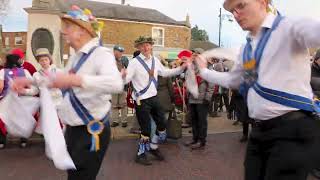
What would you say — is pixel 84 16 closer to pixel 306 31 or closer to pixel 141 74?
pixel 306 31

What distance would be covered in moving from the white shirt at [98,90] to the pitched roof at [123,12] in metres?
33.7

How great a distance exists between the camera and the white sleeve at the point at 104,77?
2.99m

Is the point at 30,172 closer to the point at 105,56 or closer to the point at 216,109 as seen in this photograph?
the point at 105,56

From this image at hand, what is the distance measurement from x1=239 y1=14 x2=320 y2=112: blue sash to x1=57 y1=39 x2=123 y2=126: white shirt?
0.92 meters

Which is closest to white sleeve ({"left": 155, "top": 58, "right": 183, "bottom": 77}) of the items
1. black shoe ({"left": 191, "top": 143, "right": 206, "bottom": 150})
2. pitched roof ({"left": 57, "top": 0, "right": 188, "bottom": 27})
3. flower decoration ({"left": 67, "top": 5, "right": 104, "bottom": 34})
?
black shoe ({"left": 191, "top": 143, "right": 206, "bottom": 150})

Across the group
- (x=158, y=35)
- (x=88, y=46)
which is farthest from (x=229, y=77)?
(x=158, y=35)

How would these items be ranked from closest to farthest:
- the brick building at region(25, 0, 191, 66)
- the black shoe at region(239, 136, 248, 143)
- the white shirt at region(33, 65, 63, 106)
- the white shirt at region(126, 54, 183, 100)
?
the white shirt at region(33, 65, 63, 106)
the white shirt at region(126, 54, 183, 100)
the black shoe at region(239, 136, 248, 143)
the brick building at region(25, 0, 191, 66)

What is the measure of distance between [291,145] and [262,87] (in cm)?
39

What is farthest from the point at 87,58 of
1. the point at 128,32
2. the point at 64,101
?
the point at 128,32

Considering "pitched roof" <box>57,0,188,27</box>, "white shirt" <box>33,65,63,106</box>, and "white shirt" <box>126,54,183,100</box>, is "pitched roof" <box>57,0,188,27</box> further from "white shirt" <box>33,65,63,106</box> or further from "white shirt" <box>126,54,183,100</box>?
"white shirt" <box>33,65,63,106</box>

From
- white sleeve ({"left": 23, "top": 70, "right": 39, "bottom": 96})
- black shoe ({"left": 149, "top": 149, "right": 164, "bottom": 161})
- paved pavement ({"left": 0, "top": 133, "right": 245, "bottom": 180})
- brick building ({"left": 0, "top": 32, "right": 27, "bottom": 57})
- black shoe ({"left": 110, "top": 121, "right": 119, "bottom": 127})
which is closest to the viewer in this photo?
white sleeve ({"left": 23, "top": 70, "right": 39, "bottom": 96})

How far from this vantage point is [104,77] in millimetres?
3088

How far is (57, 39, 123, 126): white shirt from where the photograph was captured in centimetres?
312

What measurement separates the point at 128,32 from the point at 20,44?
17.5 meters
